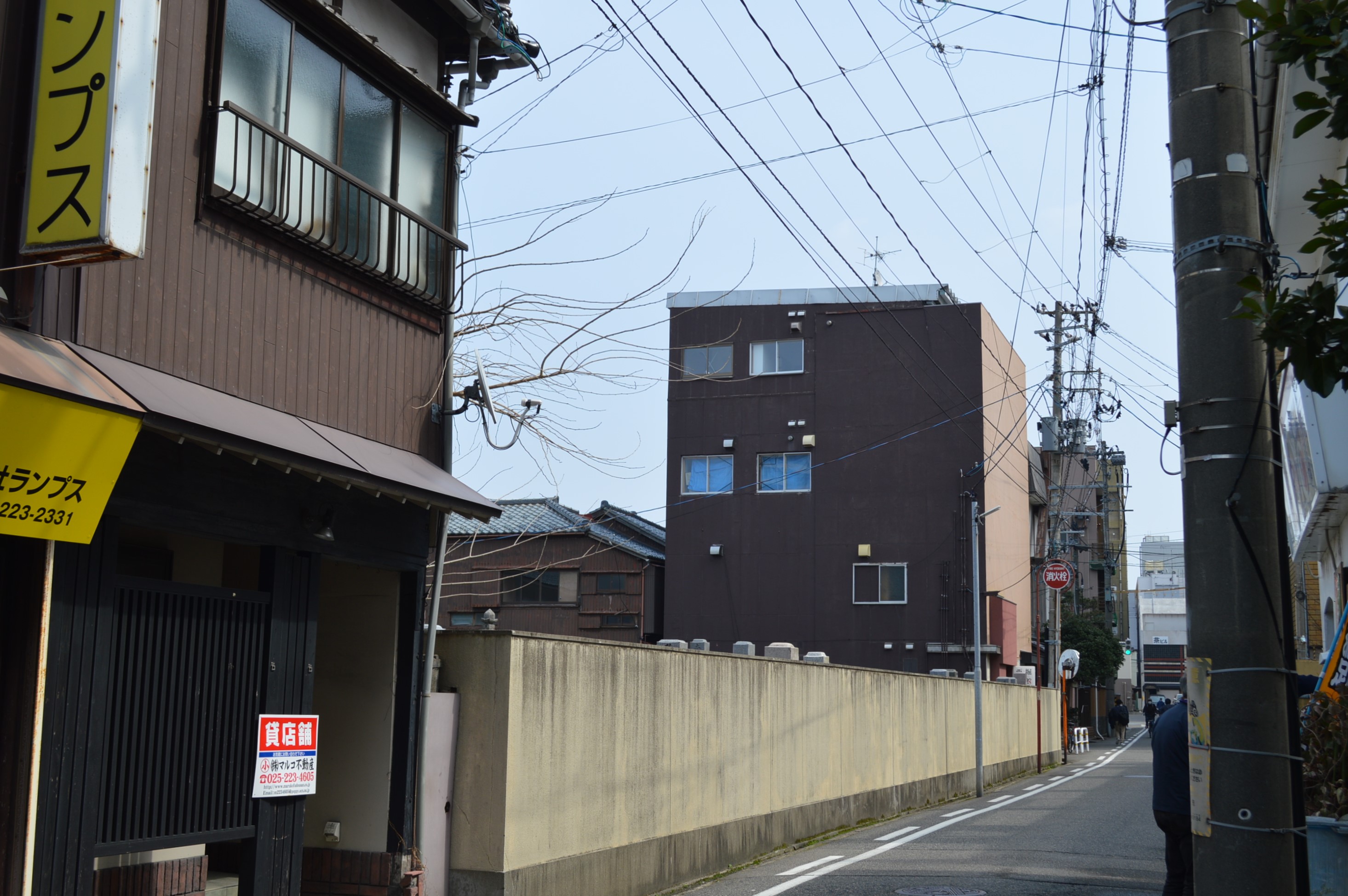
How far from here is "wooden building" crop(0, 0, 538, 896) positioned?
6.14 metres

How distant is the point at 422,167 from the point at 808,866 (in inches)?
332

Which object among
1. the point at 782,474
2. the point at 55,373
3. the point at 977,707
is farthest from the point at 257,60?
the point at 782,474

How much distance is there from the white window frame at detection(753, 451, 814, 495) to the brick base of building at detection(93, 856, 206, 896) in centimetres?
2932

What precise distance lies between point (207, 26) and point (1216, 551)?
6.82 m

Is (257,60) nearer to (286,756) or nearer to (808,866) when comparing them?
(286,756)

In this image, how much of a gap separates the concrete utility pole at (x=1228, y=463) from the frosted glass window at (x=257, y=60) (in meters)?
5.85

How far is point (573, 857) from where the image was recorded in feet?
33.0

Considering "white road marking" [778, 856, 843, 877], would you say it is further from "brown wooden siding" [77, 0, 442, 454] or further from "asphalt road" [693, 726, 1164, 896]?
"brown wooden siding" [77, 0, 442, 454]

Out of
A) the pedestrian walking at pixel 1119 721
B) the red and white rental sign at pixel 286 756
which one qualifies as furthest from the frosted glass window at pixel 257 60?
the pedestrian walking at pixel 1119 721

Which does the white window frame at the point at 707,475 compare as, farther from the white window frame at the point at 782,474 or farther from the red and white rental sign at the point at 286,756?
the red and white rental sign at the point at 286,756

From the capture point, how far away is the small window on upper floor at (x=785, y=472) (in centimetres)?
3731

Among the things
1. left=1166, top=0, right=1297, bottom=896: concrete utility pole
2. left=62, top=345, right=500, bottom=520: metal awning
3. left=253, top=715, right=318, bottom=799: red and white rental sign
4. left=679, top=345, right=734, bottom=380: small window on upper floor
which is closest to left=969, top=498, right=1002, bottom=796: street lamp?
left=679, top=345, right=734, bottom=380: small window on upper floor

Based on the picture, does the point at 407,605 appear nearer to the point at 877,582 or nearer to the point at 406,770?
the point at 406,770

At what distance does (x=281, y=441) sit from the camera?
7.34 meters
